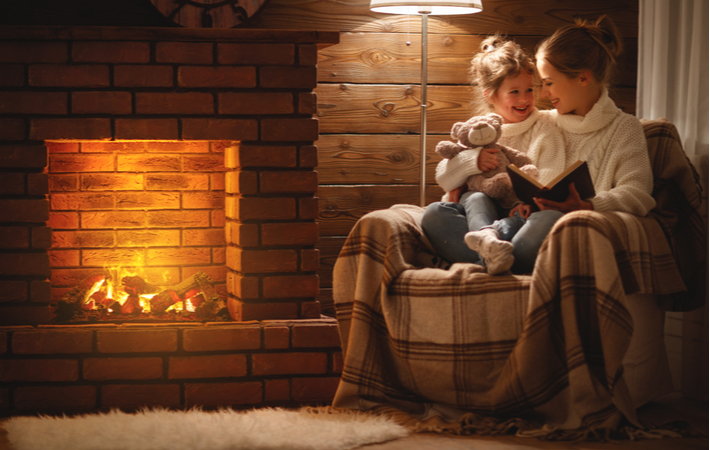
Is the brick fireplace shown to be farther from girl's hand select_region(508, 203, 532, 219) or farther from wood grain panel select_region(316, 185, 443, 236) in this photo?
girl's hand select_region(508, 203, 532, 219)

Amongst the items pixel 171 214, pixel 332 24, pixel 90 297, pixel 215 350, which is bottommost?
pixel 215 350

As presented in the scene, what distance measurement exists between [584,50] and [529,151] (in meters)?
0.32

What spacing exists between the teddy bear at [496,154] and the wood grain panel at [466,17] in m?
0.68

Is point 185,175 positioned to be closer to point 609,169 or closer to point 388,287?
point 388,287

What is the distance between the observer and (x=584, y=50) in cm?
192

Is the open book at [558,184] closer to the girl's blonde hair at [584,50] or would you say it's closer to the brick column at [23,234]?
the girl's blonde hair at [584,50]

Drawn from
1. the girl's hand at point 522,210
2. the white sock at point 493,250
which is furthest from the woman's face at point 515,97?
the white sock at point 493,250

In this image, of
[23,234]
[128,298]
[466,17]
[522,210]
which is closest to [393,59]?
[466,17]

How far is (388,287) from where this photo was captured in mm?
1739

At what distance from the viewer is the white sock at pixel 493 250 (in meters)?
1.60

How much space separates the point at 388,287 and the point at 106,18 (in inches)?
54.0

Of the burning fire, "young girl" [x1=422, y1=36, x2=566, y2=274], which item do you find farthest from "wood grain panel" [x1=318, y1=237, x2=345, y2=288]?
"young girl" [x1=422, y1=36, x2=566, y2=274]

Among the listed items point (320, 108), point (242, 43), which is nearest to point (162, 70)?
point (242, 43)

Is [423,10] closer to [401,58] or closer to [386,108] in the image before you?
[401,58]
